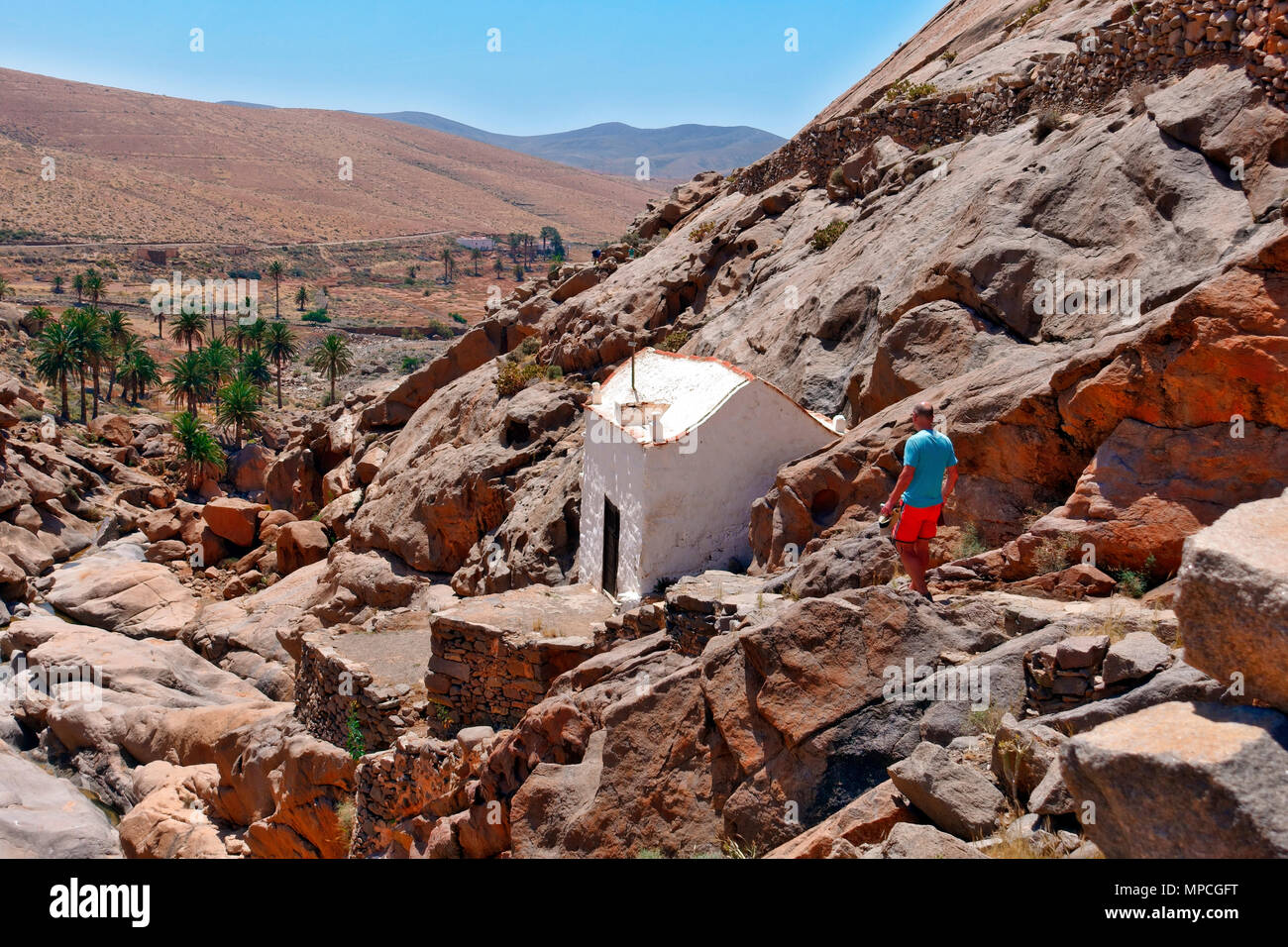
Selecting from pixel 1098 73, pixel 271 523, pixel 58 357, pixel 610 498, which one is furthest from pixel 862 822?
pixel 58 357

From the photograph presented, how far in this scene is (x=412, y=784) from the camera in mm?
11914

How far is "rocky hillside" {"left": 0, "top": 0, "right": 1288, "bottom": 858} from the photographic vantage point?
20.0 feet

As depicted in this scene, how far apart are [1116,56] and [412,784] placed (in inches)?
585

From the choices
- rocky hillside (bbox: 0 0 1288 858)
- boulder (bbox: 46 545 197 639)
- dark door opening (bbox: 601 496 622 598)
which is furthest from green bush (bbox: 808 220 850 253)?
boulder (bbox: 46 545 197 639)

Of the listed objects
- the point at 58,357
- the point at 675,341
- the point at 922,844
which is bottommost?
the point at 922,844

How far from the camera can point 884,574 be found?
388 inches

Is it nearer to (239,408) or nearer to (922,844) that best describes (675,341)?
(922,844)

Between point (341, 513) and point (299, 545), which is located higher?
point (341, 513)

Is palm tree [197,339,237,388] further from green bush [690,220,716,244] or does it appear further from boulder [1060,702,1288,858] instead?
boulder [1060,702,1288,858]

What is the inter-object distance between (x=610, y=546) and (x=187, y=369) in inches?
2009

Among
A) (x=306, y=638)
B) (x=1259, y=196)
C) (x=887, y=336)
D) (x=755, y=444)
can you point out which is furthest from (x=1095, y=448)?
(x=306, y=638)

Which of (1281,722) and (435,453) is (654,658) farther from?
(435,453)

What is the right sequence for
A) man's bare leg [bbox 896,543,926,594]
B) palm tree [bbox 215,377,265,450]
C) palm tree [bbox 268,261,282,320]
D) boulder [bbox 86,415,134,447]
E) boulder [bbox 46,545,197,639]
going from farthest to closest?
1. palm tree [bbox 268,261,282,320]
2. palm tree [bbox 215,377,265,450]
3. boulder [bbox 86,415,134,447]
4. boulder [bbox 46,545,197,639]
5. man's bare leg [bbox 896,543,926,594]

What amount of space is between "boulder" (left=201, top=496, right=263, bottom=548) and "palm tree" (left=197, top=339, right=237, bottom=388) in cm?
2844
